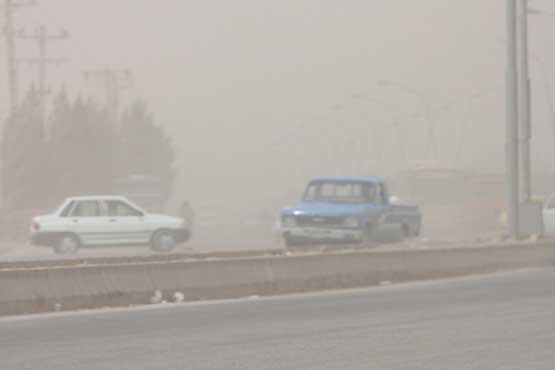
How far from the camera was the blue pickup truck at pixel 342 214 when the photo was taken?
30.7 metres

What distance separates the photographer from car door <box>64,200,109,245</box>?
36656mm

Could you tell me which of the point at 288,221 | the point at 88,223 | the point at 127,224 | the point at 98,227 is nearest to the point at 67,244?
the point at 88,223

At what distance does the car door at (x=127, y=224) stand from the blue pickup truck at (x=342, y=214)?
632 centimetres

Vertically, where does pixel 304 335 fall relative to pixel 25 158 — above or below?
above

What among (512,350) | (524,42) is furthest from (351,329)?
(524,42)

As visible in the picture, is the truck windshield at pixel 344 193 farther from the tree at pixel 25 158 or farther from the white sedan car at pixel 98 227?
the tree at pixel 25 158

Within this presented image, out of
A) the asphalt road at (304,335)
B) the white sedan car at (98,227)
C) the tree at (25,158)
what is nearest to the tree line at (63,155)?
the tree at (25,158)

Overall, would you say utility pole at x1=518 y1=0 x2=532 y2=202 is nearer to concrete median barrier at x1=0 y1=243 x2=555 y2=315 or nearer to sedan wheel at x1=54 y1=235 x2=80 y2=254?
concrete median barrier at x1=0 y1=243 x2=555 y2=315

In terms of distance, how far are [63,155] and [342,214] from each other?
7757 centimetres

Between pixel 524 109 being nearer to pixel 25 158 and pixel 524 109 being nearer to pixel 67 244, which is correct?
pixel 67 244

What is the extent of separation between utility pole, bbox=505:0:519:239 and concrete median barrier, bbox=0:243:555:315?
9.10 feet

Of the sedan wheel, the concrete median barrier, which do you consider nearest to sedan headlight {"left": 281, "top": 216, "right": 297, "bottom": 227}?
the concrete median barrier

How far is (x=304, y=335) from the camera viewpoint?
13.1m

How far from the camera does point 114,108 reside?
118 metres
